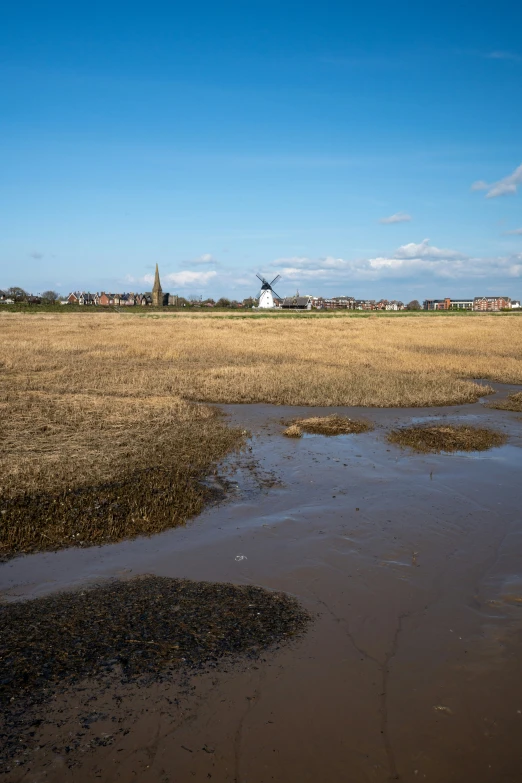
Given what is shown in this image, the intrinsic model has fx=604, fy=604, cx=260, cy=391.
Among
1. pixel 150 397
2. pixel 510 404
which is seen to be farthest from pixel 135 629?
pixel 510 404

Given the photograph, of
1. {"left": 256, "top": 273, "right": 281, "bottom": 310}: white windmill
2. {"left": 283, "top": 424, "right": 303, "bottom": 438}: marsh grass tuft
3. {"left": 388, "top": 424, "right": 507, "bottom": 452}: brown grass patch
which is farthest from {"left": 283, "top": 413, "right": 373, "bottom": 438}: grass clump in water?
{"left": 256, "top": 273, "right": 281, "bottom": 310}: white windmill

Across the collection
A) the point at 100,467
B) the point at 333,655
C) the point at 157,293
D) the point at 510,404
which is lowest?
the point at 333,655

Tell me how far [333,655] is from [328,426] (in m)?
9.85

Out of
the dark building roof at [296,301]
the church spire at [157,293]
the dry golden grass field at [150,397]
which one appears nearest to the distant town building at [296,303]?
the dark building roof at [296,301]

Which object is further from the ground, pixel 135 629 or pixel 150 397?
pixel 150 397

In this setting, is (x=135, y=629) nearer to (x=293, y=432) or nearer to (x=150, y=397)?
(x=293, y=432)

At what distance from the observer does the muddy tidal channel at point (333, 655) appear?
14.4 feet

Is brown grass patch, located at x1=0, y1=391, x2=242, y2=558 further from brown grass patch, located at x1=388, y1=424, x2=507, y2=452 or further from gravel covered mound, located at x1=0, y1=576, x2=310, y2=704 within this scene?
brown grass patch, located at x1=388, y1=424, x2=507, y2=452

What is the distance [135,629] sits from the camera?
19.4 ft

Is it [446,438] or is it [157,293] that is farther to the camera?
[157,293]

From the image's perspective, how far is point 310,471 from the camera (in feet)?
38.4

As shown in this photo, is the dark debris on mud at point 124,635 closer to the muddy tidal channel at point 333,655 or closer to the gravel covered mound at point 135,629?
the gravel covered mound at point 135,629

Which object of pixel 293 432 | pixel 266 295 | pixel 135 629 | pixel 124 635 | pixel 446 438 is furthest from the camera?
pixel 266 295

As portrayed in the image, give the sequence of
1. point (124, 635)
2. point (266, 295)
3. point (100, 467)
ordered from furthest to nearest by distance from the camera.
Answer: point (266, 295) → point (100, 467) → point (124, 635)
